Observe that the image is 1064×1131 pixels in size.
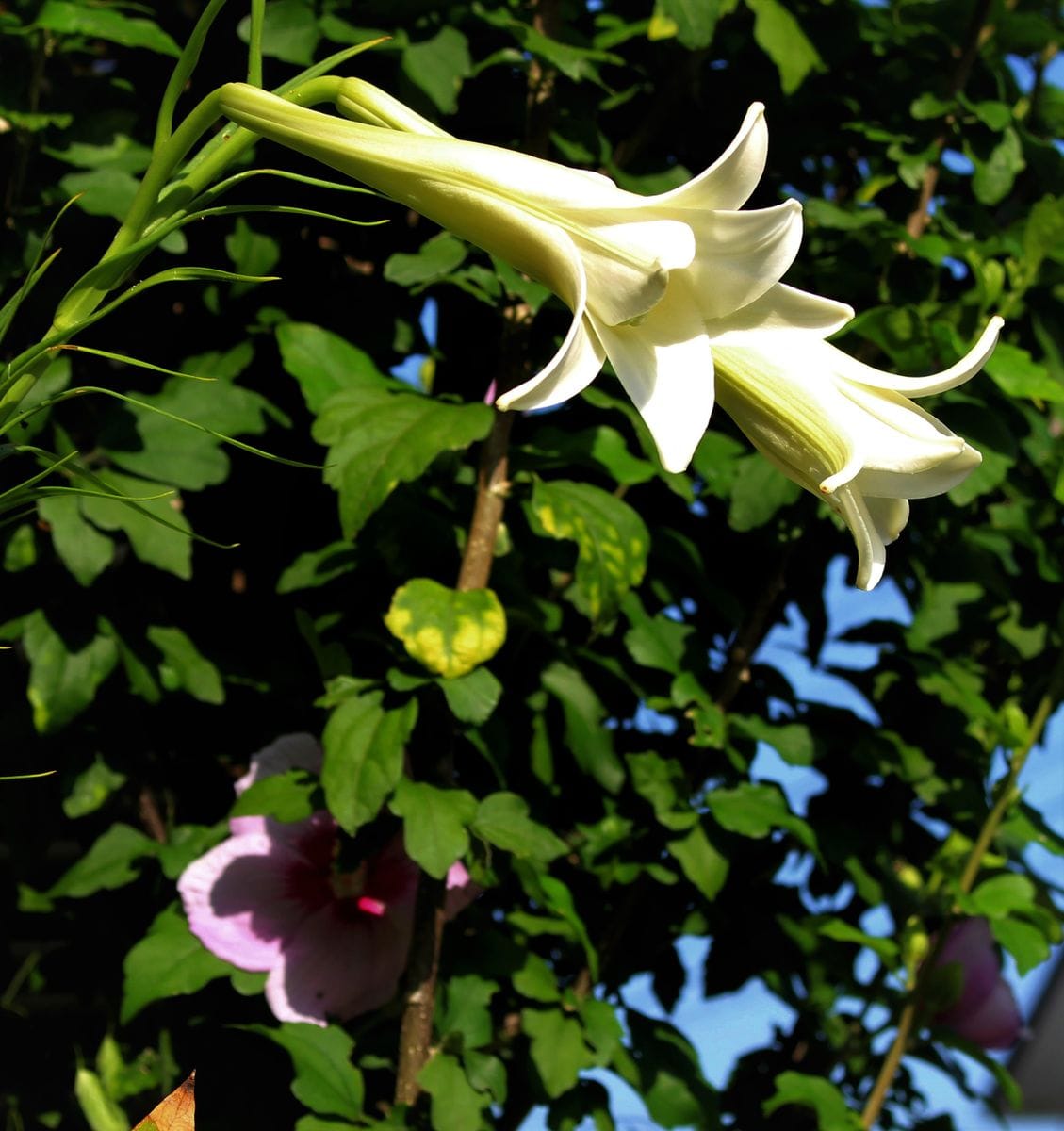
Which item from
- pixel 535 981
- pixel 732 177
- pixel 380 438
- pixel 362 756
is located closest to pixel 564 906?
pixel 535 981

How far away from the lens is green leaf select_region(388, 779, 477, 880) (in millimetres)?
1084

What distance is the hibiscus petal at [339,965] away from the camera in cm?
124

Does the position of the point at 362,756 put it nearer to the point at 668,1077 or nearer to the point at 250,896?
the point at 250,896

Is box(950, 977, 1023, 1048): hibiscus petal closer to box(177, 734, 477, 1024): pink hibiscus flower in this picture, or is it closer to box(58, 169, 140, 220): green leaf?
box(177, 734, 477, 1024): pink hibiscus flower

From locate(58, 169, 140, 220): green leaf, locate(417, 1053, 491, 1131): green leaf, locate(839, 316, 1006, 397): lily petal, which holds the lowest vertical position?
locate(417, 1053, 491, 1131): green leaf

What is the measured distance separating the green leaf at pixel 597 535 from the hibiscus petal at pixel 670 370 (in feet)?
1.68

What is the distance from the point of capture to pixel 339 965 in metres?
1.27

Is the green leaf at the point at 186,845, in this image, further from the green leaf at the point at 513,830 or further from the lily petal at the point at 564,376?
the lily petal at the point at 564,376

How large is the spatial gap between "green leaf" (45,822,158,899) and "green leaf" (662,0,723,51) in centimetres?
95

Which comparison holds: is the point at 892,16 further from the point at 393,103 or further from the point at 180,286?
the point at 393,103

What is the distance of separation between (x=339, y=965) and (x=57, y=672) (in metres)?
0.39

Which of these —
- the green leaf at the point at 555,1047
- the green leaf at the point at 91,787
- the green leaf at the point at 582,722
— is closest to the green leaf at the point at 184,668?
the green leaf at the point at 91,787

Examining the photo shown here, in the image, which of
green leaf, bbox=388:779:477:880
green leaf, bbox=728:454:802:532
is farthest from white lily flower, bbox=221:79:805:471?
green leaf, bbox=728:454:802:532

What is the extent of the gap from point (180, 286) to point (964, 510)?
0.93 meters
